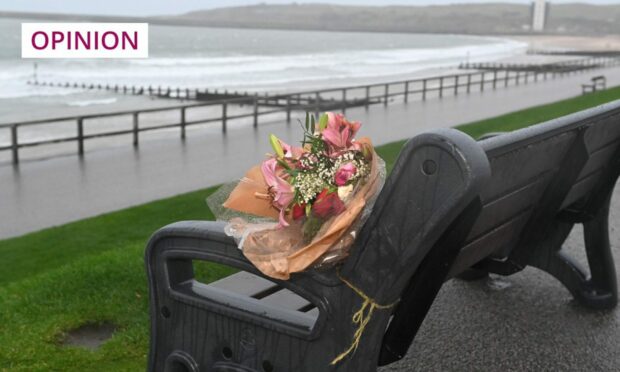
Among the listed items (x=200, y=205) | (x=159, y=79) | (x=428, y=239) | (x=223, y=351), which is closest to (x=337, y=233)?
(x=428, y=239)

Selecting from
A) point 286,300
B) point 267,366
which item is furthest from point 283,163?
point 286,300

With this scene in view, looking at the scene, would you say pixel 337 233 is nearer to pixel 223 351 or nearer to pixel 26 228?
pixel 223 351

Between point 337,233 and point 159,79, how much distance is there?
61.5 metres

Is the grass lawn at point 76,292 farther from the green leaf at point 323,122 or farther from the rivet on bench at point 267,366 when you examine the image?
the green leaf at point 323,122

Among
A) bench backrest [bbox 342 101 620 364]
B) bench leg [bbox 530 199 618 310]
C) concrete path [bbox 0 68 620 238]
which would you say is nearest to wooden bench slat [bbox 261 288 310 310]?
bench backrest [bbox 342 101 620 364]

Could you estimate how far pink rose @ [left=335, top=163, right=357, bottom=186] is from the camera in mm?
2307

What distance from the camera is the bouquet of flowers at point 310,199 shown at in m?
2.30

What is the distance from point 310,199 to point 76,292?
278cm

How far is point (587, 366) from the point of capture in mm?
3619

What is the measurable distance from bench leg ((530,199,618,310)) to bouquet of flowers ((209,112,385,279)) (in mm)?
2078

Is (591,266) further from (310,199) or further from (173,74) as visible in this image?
(173,74)

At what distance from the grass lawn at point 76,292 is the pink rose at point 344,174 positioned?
1.70 m

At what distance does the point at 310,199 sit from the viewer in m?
2.33

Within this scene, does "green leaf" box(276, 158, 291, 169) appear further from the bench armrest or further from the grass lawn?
the grass lawn
